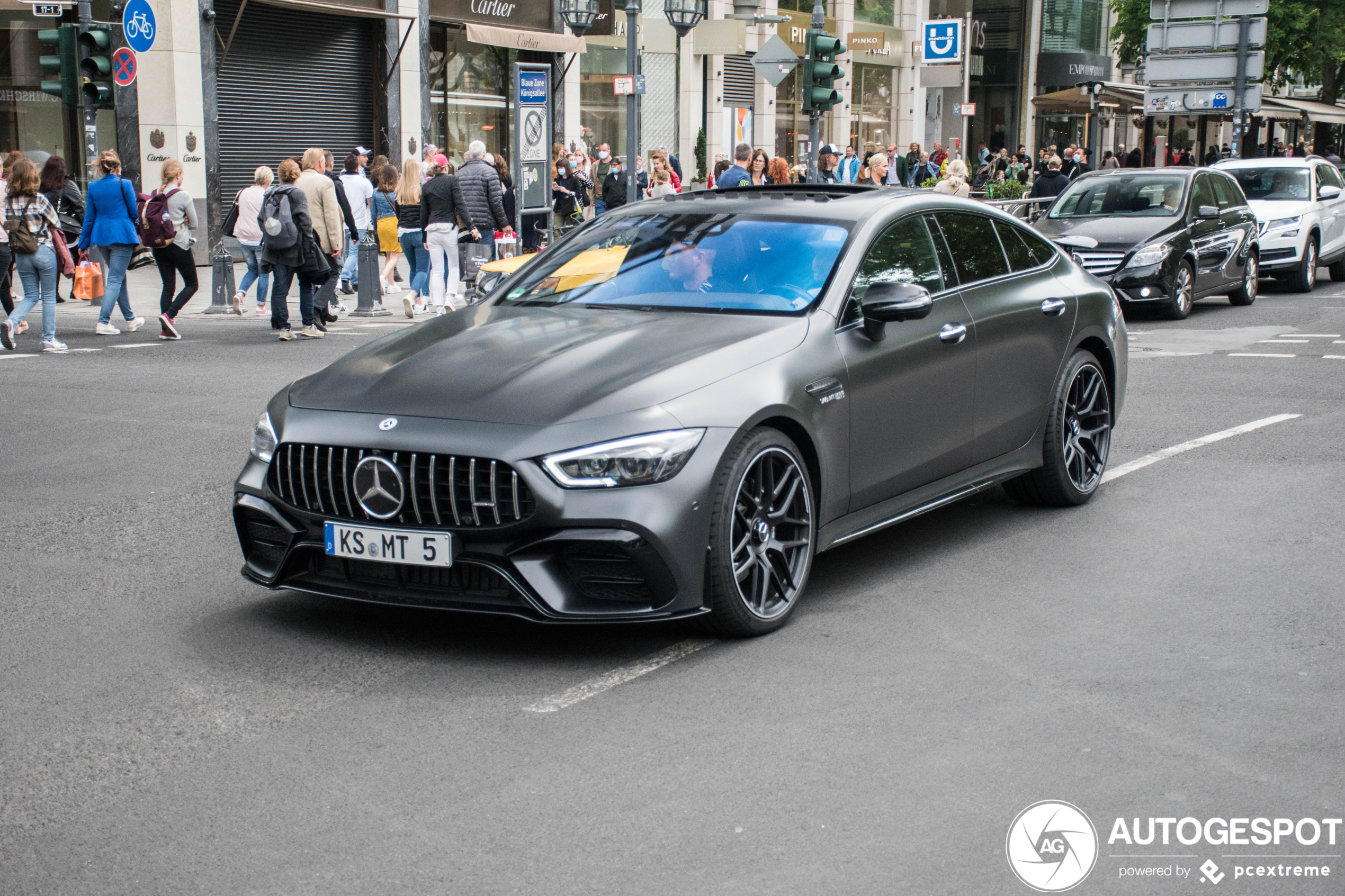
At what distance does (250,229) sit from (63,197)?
367cm

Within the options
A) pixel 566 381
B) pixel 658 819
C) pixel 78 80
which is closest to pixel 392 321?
pixel 78 80

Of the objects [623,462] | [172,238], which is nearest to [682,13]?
Answer: [172,238]

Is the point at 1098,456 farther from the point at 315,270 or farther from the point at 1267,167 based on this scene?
the point at 1267,167

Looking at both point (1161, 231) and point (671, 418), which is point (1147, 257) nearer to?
point (1161, 231)

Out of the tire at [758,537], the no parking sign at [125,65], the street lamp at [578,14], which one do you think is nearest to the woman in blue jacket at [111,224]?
the no parking sign at [125,65]

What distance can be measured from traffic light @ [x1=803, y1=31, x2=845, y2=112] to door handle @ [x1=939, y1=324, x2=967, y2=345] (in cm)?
1292

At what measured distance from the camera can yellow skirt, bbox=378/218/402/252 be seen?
63.9 feet

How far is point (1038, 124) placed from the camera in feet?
190

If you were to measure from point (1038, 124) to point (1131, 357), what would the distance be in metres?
46.5

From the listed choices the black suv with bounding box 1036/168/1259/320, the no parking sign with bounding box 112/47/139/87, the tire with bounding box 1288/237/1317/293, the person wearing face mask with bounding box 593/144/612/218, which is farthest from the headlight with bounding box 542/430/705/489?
the person wearing face mask with bounding box 593/144/612/218

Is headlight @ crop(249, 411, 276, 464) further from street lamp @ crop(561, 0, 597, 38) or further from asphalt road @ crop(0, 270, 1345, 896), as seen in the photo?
street lamp @ crop(561, 0, 597, 38)

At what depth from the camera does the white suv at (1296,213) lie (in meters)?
20.8

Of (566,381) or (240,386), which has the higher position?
(566,381)

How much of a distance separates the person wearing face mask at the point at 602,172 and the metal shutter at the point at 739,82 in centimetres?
589
